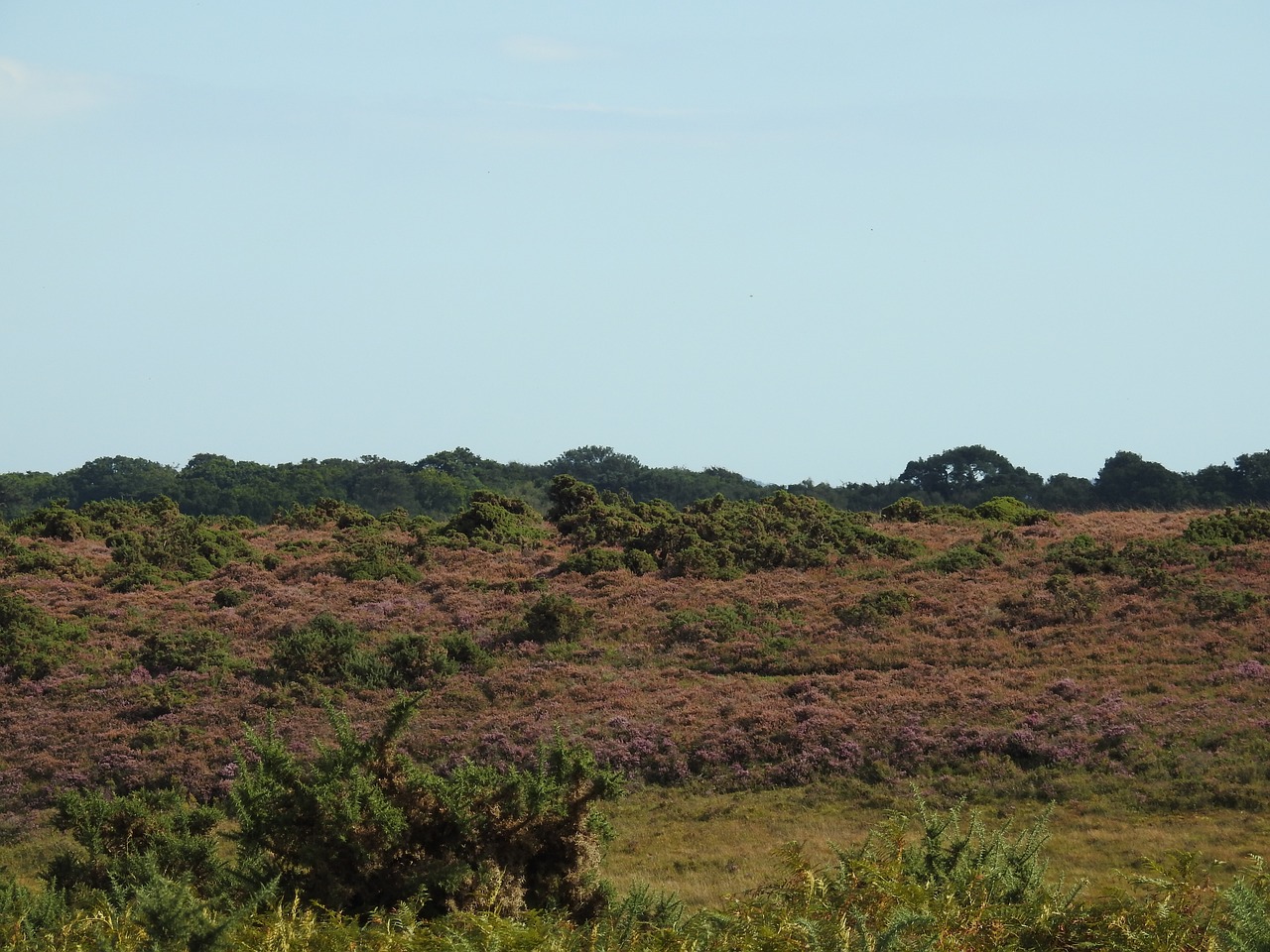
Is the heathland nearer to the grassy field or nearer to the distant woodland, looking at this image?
the grassy field

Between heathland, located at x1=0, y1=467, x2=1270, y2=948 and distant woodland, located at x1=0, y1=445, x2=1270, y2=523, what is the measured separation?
16.6m

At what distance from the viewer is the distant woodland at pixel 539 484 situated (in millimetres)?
61200

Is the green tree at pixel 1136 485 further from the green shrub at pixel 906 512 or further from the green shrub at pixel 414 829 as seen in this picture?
the green shrub at pixel 414 829

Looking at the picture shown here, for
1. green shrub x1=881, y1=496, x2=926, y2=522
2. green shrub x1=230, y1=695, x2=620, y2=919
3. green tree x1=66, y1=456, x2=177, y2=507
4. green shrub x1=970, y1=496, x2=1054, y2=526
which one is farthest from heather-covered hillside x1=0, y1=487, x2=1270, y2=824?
green tree x1=66, y1=456, x2=177, y2=507

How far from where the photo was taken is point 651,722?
84.9 ft

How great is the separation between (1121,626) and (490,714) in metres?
14.4

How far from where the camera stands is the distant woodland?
61.2 meters

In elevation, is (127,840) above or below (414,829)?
below

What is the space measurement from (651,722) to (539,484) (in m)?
56.7

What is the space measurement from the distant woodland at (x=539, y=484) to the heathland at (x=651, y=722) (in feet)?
54.5

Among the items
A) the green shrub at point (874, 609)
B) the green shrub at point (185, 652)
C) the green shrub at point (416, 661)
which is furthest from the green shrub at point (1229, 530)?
the green shrub at point (185, 652)

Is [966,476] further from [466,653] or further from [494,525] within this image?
[466,653]

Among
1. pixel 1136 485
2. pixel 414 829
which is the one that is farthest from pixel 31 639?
pixel 1136 485

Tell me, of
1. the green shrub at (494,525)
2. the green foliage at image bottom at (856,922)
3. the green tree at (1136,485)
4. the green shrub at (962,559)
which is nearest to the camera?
the green foliage at image bottom at (856,922)
